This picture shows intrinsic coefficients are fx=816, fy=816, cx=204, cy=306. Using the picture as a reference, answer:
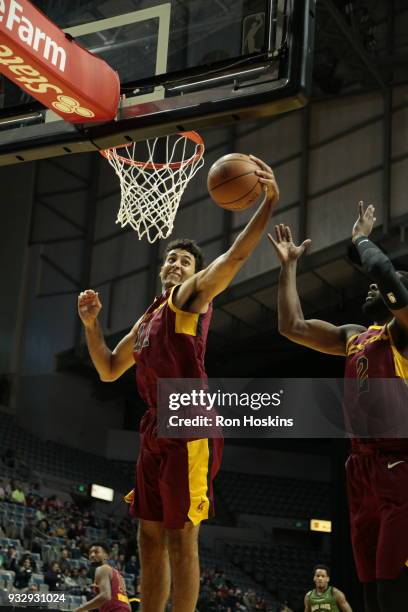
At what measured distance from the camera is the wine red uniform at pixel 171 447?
3.86 meters

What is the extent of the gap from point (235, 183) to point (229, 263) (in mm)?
662

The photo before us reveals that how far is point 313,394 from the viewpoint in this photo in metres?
21.7

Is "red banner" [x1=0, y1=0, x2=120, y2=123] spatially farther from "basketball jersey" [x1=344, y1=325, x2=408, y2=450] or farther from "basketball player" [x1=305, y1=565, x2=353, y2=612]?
"basketball player" [x1=305, y1=565, x2=353, y2=612]

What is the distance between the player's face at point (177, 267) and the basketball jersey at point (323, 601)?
Result: 5717 millimetres

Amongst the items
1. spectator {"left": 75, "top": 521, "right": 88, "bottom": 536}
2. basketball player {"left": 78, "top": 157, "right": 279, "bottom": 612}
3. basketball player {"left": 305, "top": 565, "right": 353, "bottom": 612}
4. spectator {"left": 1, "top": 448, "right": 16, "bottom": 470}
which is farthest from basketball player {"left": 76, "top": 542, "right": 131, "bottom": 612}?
spectator {"left": 1, "top": 448, "right": 16, "bottom": 470}

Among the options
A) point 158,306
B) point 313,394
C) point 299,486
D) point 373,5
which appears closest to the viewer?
point 158,306

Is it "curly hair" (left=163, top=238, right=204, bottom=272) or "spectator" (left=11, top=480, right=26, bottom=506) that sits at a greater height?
"curly hair" (left=163, top=238, right=204, bottom=272)

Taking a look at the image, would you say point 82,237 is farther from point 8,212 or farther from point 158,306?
point 158,306

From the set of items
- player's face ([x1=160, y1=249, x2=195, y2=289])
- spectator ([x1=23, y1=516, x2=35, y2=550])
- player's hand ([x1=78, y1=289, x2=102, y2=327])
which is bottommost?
spectator ([x1=23, y1=516, x2=35, y2=550])

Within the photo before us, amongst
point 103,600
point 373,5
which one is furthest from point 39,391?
point 103,600

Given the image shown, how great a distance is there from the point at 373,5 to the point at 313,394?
987 cm

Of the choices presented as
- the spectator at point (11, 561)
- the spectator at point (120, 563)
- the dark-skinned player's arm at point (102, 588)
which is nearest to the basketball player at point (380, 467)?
the dark-skinned player's arm at point (102, 588)

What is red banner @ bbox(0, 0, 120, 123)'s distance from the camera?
4.42 meters

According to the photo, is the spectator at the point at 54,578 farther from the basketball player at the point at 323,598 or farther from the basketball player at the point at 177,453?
the basketball player at the point at 177,453
